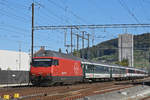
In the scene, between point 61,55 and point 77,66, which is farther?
point 77,66

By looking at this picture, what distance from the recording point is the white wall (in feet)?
200

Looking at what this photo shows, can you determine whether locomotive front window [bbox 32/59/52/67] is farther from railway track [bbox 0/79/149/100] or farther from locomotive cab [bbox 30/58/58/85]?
railway track [bbox 0/79/149/100]

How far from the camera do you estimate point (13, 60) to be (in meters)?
63.0

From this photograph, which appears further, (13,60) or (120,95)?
(13,60)

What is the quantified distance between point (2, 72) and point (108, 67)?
19.3 m

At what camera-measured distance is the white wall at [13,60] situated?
60819 mm

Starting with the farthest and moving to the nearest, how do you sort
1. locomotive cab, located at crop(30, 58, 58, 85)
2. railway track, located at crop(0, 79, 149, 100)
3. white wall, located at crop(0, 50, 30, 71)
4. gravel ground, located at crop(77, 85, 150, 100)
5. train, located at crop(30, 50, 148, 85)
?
1. white wall, located at crop(0, 50, 30, 71)
2. train, located at crop(30, 50, 148, 85)
3. locomotive cab, located at crop(30, 58, 58, 85)
4. railway track, located at crop(0, 79, 149, 100)
5. gravel ground, located at crop(77, 85, 150, 100)

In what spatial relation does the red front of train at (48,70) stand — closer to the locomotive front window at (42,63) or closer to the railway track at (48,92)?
the locomotive front window at (42,63)

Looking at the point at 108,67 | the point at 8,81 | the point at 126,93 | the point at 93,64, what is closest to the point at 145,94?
the point at 126,93

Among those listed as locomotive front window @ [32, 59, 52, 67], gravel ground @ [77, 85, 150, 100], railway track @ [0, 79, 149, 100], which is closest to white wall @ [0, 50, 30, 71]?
locomotive front window @ [32, 59, 52, 67]

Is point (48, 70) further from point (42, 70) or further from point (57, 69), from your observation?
point (57, 69)

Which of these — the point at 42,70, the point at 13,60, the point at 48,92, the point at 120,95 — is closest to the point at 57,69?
the point at 42,70

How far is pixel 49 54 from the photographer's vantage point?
1134 inches

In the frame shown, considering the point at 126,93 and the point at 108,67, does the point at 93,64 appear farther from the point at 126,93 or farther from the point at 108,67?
the point at 126,93
